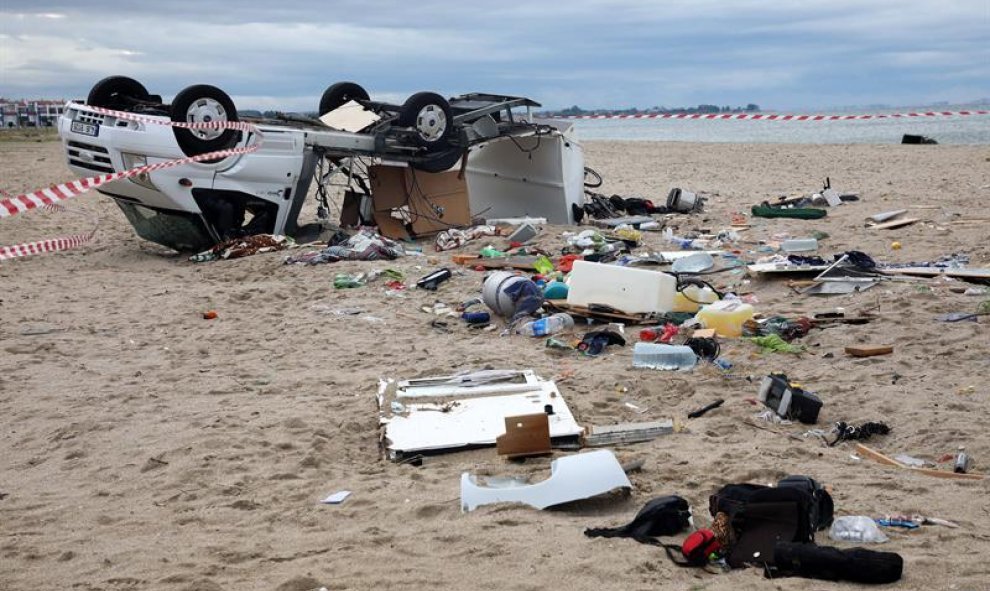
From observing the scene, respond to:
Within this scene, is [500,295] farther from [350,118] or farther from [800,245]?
[350,118]

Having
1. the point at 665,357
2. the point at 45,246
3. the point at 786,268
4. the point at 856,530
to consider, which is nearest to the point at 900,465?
the point at 856,530

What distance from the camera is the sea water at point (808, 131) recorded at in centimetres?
3703

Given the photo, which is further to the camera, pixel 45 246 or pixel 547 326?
pixel 45 246

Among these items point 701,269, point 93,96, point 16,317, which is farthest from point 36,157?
point 701,269

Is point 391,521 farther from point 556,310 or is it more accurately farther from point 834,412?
point 556,310

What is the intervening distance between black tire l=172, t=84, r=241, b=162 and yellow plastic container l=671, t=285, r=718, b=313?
18.8ft

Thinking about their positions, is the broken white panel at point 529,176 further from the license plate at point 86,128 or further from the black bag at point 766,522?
the black bag at point 766,522

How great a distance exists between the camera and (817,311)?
25.9 feet

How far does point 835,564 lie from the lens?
343 centimetres

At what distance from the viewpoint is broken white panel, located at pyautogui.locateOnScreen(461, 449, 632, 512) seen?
13.9 feet

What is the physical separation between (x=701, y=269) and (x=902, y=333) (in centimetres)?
313

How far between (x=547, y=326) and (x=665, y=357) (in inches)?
50.3

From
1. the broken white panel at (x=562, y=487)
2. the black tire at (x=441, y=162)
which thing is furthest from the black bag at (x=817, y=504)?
the black tire at (x=441, y=162)

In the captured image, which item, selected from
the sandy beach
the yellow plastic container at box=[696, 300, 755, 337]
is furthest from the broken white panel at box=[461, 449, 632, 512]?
the yellow plastic container at box=[696, 300, 755, 337]
